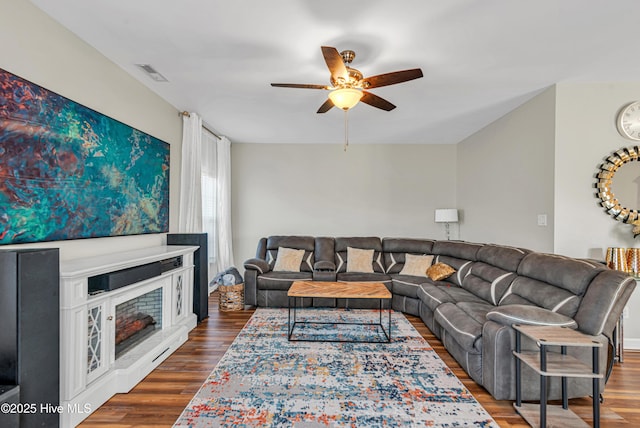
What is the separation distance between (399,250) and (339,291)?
75.2 inches

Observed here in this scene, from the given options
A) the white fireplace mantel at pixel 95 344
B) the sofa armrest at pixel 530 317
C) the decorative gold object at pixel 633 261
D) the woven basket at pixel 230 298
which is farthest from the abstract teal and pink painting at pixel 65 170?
the decorative gold object at pixel 633 261

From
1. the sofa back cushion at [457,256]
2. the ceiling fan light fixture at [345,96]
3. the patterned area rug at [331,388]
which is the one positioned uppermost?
the ceiling fan light fixture at [345,96]

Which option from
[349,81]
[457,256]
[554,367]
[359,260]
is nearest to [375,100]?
[349,81]

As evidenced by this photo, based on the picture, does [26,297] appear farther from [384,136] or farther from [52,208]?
[384,136]

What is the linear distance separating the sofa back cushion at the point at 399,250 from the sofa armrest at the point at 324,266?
0.90 m

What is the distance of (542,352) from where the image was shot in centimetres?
180

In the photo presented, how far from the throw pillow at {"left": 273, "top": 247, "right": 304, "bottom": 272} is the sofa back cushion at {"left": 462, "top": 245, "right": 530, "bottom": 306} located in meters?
2.36

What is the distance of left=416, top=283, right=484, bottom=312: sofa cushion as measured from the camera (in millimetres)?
3217

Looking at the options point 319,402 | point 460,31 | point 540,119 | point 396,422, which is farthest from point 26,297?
point 540,119

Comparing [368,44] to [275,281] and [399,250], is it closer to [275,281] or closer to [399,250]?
[275,281]

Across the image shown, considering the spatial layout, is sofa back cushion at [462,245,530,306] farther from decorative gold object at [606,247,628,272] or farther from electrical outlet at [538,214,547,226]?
decorative gold object at [606,247,628,272]

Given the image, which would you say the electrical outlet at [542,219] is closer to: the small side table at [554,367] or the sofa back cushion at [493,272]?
the sofa back cushion at [493,272]

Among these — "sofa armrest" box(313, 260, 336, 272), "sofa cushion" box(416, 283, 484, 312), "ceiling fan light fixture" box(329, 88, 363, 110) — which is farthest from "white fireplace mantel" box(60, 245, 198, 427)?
"sofa cushion" box(416, 283, 484, 312)

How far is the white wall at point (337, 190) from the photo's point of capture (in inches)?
226
